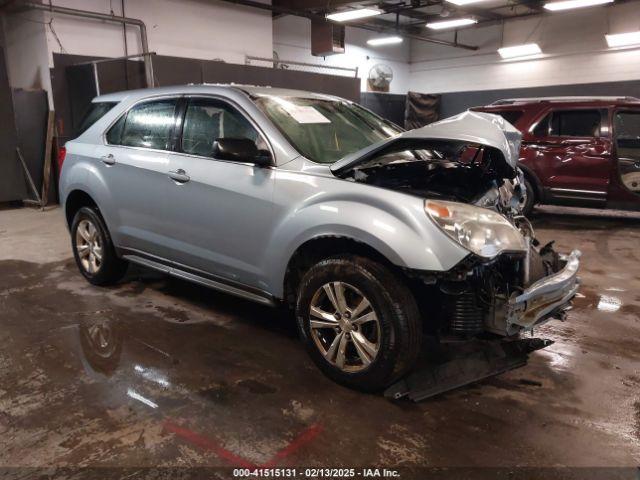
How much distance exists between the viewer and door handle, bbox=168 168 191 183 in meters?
3.26

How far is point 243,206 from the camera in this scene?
2.96 metres

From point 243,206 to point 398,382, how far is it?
1.35m

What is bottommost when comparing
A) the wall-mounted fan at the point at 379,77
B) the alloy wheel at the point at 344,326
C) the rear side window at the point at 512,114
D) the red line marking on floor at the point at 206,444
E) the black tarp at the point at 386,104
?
the red line marking on floor at the point at 206,444

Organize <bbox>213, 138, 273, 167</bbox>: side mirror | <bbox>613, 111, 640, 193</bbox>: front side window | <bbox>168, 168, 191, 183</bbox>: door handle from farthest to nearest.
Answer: <bbox>613, 111, 640, 193</bbox>: front side window
<bbox>168, 168, 191, 183</bbox>: door handle
<bbox>213, 138, 273, 167</bbox>: side mirror

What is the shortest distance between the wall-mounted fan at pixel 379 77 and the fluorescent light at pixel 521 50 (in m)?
3.51

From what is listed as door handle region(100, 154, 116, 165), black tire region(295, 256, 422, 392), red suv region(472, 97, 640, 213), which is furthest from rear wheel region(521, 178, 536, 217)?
door handle region(100, 154, 116, 165)

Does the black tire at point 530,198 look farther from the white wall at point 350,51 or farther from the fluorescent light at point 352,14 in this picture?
the white wall at point 350,51

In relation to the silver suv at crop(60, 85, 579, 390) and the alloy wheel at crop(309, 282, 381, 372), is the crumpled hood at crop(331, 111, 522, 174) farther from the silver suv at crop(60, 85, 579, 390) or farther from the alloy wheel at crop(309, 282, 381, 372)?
the alloy wheel at crop(309, 282, 381, 372)

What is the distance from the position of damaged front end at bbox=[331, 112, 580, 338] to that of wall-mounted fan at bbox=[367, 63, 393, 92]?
13.8 metres

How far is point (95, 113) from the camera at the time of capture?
4242mm

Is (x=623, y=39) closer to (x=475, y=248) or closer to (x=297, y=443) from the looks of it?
(x=475, y=248)

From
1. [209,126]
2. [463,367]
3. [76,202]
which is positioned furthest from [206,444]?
[76,202]

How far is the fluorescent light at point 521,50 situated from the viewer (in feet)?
48.0

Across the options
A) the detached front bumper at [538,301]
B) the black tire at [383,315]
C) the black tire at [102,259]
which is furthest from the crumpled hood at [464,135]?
the black tire at [102,259]
